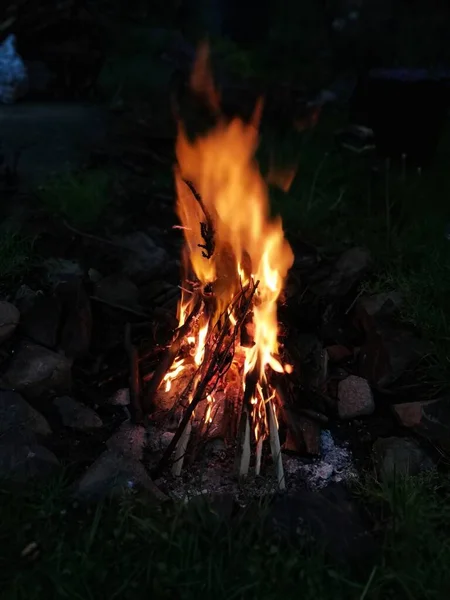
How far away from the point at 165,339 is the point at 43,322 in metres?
0.68

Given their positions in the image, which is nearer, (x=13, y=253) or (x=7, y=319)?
(x=7, y=319)

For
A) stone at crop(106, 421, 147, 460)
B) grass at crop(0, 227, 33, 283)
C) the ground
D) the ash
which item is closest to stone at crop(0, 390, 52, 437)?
the ground

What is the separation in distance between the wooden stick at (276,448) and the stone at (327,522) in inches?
7.5

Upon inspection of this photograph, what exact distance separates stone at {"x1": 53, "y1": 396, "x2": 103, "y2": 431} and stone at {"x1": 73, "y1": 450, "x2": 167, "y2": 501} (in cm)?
35

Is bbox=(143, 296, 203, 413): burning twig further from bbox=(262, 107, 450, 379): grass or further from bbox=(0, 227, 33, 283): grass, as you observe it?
bbox=(262, 107, 450, 379): grass

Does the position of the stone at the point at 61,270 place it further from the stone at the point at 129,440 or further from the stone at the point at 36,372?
the stone at the point at 129,440

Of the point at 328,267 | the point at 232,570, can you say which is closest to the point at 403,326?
the point at 328,267

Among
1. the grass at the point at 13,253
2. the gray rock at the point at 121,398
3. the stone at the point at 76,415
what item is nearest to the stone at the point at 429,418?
the gray rock at the point at 121,398

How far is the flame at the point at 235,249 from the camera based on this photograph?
10.2 ft

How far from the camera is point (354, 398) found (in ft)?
10.9

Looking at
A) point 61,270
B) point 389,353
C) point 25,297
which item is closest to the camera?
point 389,353

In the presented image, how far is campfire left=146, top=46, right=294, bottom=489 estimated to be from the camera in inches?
117

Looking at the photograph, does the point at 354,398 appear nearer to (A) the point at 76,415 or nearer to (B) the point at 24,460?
(A) the point at 76,415

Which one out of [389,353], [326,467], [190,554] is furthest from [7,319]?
[389,353]
